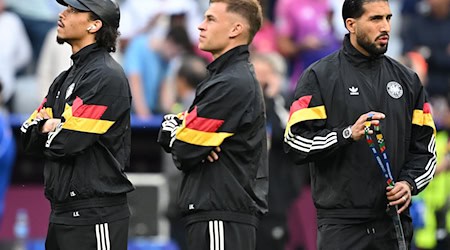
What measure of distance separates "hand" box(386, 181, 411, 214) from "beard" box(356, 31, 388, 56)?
0.90 m

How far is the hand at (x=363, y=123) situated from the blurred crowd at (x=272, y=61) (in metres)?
4.56

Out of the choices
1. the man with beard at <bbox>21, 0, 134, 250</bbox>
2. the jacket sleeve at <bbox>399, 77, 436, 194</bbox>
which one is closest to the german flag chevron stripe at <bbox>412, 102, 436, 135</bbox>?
the jacket sleeve at <bbox>399, 77, 436, 194</bbox>

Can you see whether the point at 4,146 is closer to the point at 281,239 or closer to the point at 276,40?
the point at 281,239

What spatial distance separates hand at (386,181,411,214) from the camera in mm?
8344

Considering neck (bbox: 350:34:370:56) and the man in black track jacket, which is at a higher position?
neck (bbox: 350:34:370:56)

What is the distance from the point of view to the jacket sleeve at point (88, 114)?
8.47m

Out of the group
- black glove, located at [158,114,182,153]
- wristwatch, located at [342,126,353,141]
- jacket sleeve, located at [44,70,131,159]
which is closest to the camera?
wristwatch, located at [342,126,353,141]

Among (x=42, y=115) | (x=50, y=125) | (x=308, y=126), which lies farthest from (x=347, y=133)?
(x=42, y=115)

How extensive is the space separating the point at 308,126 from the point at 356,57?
22.5 inches

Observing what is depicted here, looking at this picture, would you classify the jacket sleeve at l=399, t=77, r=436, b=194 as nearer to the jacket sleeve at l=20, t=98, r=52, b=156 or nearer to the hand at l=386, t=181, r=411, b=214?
Answer: the hand at l=386, t=181, r=411, b=214

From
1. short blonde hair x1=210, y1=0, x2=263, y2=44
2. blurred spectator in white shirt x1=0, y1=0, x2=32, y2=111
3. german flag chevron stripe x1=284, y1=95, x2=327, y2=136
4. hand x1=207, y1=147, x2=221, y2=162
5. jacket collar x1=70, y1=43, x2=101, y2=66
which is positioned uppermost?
blurred spectator in white shirt x1=0, y1=0, x2=32, y2=111

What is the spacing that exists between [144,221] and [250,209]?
5.79 meters

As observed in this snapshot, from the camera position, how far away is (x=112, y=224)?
8641 mm

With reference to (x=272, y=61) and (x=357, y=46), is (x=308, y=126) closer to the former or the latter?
(x=357, y=46)
